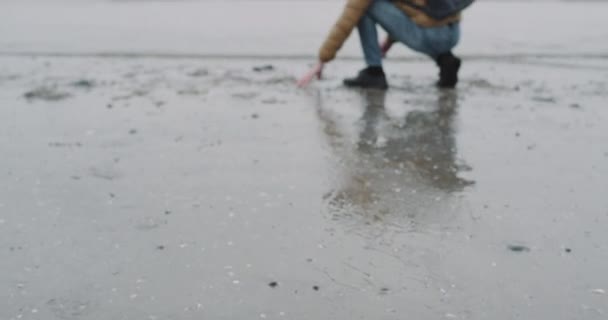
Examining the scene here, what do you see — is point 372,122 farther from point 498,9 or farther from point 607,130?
point 498,9

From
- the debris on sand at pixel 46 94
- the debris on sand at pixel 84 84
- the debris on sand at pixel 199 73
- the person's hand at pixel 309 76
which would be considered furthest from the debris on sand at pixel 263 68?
the debris on sand at pixel 46 94

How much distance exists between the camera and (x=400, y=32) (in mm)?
4816

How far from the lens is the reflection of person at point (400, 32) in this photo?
186 inches

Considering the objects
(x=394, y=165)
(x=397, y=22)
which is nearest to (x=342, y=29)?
(x=397, y=22)

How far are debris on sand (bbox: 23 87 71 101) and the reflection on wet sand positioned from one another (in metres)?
1.62

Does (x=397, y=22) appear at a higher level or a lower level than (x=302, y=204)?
higher

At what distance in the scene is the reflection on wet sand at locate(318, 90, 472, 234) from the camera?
2.54m

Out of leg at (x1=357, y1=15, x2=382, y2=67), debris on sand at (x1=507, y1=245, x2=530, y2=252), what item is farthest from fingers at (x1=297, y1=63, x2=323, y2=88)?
debris on sand at (x1=507, y1=245, x2=530, y2=252)

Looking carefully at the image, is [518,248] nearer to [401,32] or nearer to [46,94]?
[401,32]

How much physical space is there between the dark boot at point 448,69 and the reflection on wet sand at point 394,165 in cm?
51

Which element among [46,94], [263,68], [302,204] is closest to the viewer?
[302,204]

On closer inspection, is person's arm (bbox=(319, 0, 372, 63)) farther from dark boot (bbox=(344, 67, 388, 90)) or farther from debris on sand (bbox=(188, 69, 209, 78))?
debris on sand (bbox=(188, 69, 209, 78))

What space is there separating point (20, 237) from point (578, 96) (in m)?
3.48

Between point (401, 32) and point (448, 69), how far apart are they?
403 millimetres
